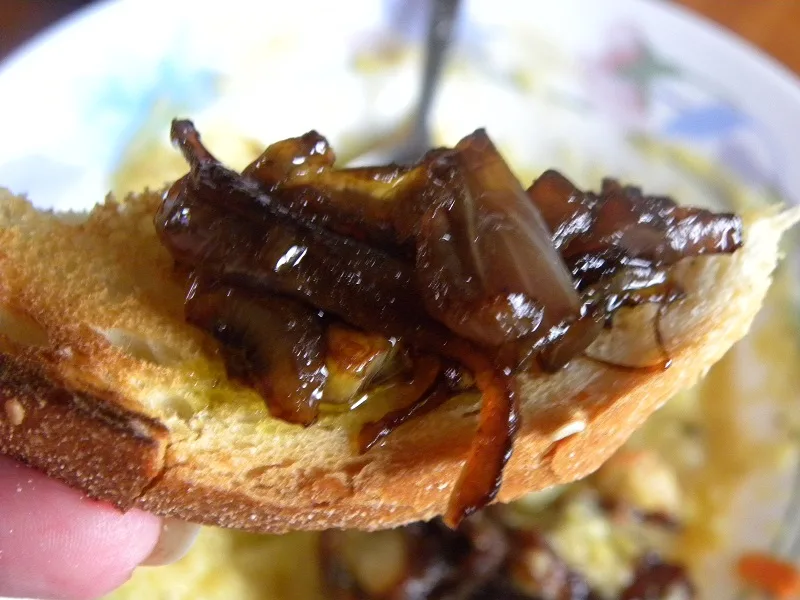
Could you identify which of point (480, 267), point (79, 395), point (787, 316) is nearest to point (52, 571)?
point (79, 395)

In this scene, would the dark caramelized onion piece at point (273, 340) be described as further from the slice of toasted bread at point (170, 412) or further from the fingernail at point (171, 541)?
the fingernail at point (171, 541)

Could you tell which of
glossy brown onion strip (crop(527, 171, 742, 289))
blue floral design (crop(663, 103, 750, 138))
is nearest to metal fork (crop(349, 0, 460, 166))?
blue floral design (crop(663, 103, 750, 138))

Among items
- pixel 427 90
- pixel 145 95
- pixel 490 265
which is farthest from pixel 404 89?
pixel 490 265

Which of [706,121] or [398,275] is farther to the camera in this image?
[706,121]

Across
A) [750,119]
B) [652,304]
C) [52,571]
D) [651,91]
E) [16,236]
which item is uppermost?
[651,91]

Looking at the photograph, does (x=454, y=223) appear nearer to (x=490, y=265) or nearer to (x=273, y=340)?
(x=490, y=265)

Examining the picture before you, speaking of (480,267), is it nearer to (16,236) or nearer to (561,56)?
(16,236)
